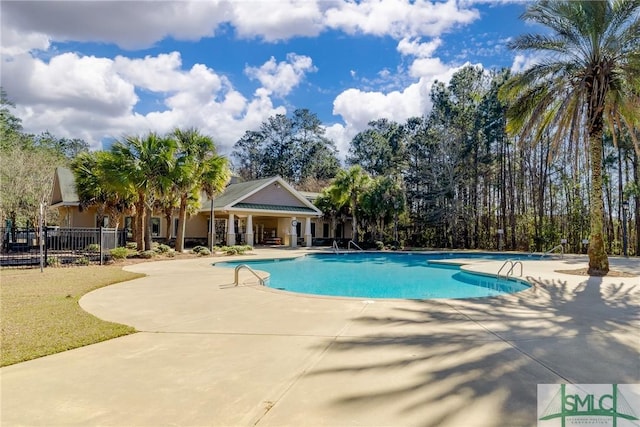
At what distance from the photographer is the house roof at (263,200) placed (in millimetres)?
27302

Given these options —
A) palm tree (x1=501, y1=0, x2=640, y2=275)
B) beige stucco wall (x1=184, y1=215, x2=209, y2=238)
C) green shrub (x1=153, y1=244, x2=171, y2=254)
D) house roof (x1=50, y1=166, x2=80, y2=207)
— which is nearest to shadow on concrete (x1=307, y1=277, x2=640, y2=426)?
palm tree (x1=501, y1=0, x2=640, y2=275)

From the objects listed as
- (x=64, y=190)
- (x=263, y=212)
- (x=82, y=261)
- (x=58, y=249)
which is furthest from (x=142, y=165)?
(x=263, y=212)

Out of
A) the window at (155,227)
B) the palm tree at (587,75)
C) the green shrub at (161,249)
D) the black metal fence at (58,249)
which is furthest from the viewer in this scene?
the window at (155,227)

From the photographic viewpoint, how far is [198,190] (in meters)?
22.2

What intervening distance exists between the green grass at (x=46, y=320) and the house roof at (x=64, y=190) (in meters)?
14.0

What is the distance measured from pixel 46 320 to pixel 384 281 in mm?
10559

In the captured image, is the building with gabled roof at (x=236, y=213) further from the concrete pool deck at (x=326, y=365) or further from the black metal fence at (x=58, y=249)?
the concrete pool deck at (x=326, y=365)

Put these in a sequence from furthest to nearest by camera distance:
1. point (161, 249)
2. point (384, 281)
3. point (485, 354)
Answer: point (161, 249)
point (384, 281)
point (485, 354)

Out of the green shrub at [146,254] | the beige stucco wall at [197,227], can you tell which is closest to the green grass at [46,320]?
the green shrub at [146,254]

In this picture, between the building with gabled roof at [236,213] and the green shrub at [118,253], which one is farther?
the building with gabled roof at [236,213]

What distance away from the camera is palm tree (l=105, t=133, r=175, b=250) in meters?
18.1

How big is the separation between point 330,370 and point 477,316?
3.64 m

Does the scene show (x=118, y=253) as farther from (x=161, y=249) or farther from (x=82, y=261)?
(x=161, y=249)

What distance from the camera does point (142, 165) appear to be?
18.7m
